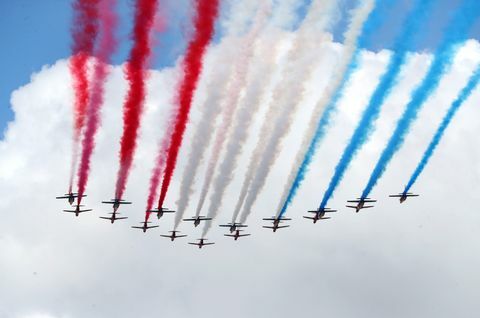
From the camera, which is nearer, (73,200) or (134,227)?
(73,200)

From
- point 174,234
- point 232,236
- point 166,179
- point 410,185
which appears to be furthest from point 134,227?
point 410,185

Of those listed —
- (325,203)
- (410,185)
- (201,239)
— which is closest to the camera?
(410,185)

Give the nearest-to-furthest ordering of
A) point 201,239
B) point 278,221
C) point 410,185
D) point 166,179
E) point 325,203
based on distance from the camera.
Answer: point 166,179, point 410,185, point 325,203, point 278,221, point 201,239

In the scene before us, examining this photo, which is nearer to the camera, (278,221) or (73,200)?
(73,200)

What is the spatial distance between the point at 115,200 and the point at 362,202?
55.0 ft

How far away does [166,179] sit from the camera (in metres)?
43.2

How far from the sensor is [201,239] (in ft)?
196

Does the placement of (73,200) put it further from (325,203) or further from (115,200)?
(325,203)

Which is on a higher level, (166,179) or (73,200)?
(73,200)

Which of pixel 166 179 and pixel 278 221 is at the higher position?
pixel 278 221

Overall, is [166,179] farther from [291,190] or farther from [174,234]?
[174,234]

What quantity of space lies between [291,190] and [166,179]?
792 cm

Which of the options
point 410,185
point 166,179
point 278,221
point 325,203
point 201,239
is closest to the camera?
point 166,179

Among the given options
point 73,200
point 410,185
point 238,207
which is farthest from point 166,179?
point 410,185
